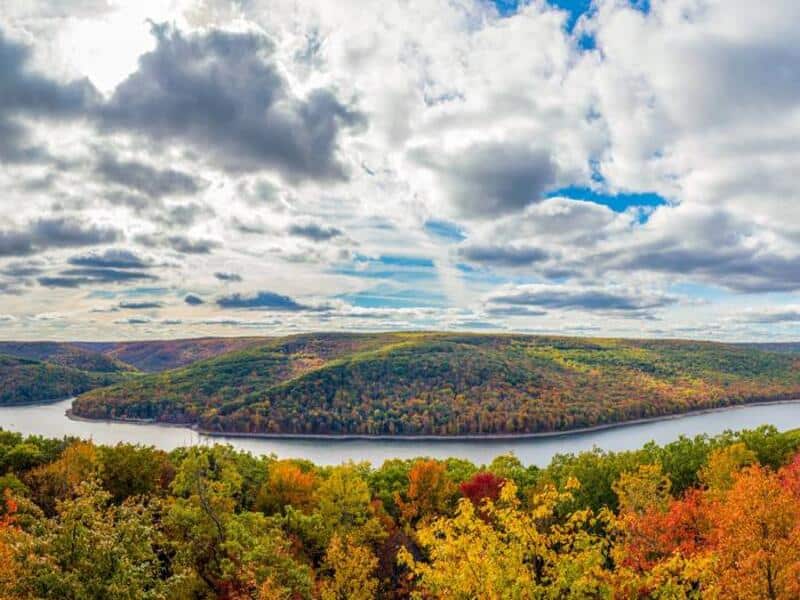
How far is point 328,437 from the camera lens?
652 feet

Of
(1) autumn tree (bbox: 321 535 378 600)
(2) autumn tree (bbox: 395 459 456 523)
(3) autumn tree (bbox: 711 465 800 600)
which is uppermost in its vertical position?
(3) autumn tree (bbox: 711 465 800 600)

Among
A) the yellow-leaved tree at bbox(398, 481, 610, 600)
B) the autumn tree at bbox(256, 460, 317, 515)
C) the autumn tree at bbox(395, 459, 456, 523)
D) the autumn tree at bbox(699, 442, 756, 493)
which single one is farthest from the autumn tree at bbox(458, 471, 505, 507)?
the yellow-leaved tree at bbox(398, 481, 610, 600)

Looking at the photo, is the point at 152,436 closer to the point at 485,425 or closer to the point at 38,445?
the point at 485,425

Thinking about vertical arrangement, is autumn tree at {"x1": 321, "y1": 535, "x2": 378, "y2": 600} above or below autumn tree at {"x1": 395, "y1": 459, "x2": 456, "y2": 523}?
above

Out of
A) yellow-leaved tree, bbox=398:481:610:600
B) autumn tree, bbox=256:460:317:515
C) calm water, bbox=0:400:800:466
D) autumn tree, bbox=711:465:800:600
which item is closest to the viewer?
yellow-leaved tree, bbox=398:481:610:600

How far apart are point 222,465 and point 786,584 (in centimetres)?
3904

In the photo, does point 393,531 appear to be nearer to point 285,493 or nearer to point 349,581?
point 285,493

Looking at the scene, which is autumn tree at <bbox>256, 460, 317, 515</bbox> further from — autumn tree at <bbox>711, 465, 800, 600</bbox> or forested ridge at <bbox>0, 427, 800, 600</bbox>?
autumn tree at <bbox>711, 465, 800, 600</bbox>

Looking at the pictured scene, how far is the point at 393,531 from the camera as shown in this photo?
50062 mm

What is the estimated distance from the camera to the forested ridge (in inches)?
589

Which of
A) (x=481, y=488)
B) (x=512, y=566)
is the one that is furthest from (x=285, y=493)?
(x=512, y=566)

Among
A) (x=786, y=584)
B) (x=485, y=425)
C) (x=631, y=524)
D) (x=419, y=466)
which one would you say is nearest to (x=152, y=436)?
(x=485, y=425)

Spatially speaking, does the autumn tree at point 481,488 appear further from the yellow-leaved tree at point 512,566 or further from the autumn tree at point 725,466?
the yellow-leaved tree at point 512,566

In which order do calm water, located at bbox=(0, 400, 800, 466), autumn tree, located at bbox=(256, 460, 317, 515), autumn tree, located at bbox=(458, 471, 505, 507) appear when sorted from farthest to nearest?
calm water, located at bbox=(0, 400, 800, 466) → autumn tree, located at bbox=(458, 471, 505, 507) → autumn tree, located at bbox=(256, 460, 317, 515)
